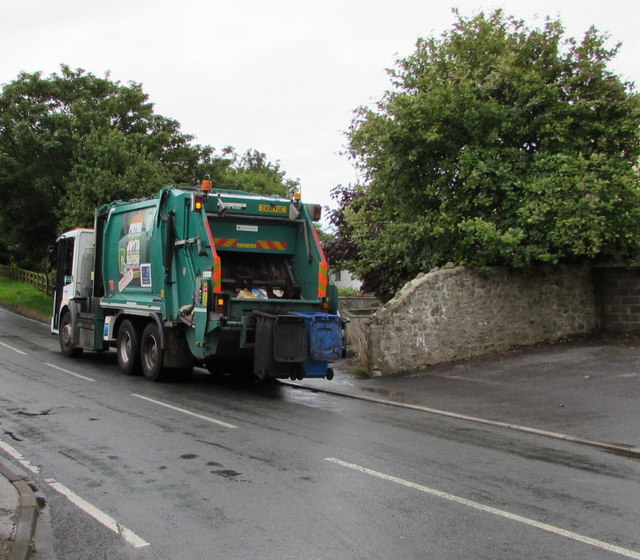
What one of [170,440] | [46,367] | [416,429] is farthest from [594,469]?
[46,367]

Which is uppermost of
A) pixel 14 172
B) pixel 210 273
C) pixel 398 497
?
pixel 14 172

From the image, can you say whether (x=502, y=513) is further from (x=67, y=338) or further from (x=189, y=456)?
(x=67, y=338)

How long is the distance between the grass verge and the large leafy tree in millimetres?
18026

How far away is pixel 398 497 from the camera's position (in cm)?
609

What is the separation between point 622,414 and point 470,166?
24.0 ft

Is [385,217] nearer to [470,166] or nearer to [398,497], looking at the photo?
[470,166]

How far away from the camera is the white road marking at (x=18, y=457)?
6.89m

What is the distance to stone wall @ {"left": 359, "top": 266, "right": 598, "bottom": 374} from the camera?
1475 cm

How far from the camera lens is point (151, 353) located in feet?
44.4

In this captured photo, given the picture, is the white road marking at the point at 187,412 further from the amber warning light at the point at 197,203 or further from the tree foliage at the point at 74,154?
the tree foliage at the point at 74,154

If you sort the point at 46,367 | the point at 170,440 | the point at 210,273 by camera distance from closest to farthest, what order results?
the point at 170,440, the point at 210,273, the point at 46,367

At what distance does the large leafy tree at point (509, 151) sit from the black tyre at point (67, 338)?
312 inches

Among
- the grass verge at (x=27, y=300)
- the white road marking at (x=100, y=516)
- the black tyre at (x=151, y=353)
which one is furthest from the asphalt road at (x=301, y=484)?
the grass verge at (x=27, y=300)

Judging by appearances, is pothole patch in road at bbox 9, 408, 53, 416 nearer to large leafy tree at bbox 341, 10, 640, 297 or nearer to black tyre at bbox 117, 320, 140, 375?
black tyre at bbox 117, 320, 140, 375
